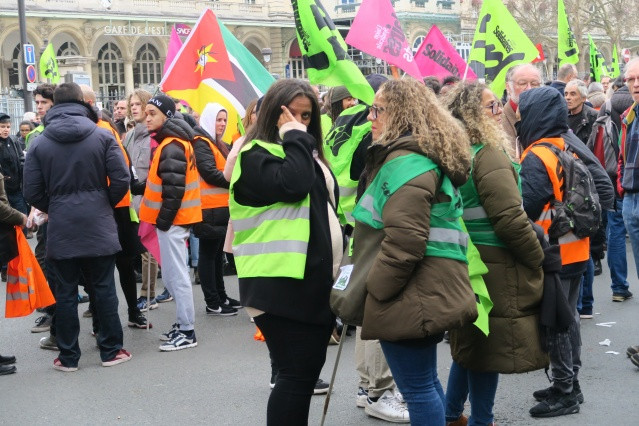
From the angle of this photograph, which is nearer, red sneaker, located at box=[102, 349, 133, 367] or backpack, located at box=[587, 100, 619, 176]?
red sneaker, located at box=[102, 349, 133, 367]

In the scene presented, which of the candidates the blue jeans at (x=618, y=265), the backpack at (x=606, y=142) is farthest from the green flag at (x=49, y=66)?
the blue jeans at (x=618, y=265)

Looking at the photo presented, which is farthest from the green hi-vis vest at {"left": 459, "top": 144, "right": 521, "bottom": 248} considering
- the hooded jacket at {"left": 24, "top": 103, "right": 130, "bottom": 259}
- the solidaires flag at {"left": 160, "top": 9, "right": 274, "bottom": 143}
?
the solidaires flag at {"left": 160, "top": 9, "right": 274, "bottom": 143}

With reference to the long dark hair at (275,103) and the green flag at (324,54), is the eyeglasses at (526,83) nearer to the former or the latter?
the green flag at (324,54)

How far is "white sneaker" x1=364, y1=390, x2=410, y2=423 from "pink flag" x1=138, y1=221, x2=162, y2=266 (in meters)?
2.63

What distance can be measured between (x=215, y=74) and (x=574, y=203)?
3.39 metres

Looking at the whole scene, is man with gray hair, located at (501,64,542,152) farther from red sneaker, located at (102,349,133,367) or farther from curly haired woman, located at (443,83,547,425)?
red sneaker, located at (102,349,133,367)

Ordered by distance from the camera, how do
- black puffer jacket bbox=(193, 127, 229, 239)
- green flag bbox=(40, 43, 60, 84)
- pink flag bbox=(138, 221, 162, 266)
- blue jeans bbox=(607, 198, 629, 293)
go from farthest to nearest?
green flag bbox=(40, 43, 60, 84) → blue jeans bbox=(607, 198, 629, 293) → black puffer jacket bbox=(193, 127, 229, 239) → pink flag bbox=(138, 221, 162, 266)

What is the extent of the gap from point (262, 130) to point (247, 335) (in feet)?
12.0

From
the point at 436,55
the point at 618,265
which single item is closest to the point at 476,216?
the point at 618,265

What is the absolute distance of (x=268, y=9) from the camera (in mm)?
Answer: 52688

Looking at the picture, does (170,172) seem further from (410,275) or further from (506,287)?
(410,275)

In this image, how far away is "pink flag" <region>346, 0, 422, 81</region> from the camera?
6711mm

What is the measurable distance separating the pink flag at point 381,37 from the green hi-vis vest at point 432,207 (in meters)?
2.94

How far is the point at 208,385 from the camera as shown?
20.2 ft
